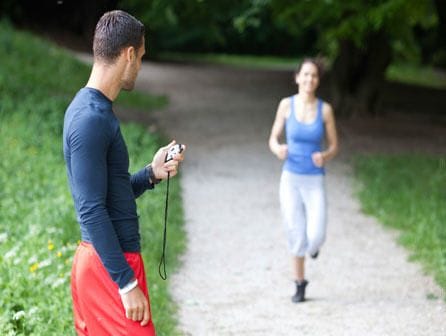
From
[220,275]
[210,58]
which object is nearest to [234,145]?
[220,275]

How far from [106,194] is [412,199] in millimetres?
7924

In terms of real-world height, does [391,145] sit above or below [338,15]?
below

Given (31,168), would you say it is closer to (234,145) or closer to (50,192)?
(50,192)

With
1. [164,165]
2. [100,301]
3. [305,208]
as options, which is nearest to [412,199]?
[305,208]

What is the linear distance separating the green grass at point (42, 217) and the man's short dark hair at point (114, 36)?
255cm

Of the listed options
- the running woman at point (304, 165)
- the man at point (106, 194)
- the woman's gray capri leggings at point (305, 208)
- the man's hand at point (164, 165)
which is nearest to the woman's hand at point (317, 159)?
the running woman at point (304, 165)

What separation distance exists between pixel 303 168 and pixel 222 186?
5.38m

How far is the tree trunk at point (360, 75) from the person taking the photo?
60.8 ft

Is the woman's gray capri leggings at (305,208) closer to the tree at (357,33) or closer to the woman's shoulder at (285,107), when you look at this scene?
the woman's shoulder at (285,107)

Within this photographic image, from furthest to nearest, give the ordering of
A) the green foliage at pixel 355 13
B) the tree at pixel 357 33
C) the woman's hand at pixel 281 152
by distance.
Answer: the tree at pixel 357 33
the green foliage at pixel 355 13
the woman's hand at pixel 281 152

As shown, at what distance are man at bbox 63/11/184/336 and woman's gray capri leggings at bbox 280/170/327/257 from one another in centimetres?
354

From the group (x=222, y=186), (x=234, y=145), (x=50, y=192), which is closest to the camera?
(x=50, y=192)

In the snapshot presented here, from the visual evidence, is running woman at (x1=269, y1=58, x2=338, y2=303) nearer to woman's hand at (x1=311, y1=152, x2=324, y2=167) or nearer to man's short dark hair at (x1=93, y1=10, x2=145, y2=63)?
woman's hand at (x1=311, y1=152, x2=324, y2=167)

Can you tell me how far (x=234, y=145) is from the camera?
1543cm
